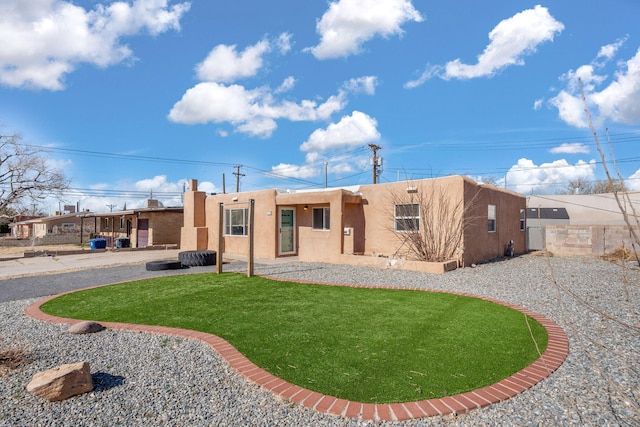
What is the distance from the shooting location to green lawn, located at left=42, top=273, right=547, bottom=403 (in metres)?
3.59

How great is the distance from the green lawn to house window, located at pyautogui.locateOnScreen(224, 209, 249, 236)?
341 inches

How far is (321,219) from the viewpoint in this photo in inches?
618

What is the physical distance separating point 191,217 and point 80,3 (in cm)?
1150

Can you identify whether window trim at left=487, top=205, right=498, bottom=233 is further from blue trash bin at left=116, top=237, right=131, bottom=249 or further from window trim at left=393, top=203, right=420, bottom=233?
blue trash bin at left=116, top=237, right=131, bottom=249

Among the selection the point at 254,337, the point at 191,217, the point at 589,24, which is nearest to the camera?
the point at 254,337

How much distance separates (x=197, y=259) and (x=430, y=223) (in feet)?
29.5

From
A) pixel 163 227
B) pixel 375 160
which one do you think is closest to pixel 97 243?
pixel 163 227

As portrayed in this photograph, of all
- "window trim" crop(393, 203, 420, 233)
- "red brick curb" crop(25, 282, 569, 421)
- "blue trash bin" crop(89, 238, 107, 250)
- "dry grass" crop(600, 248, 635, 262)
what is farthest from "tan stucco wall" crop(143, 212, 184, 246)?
"dry grass" crop(600, 248, 635, 262)

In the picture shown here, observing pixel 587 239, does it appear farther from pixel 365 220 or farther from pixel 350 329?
pixel 350 329

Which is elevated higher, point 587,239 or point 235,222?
point 235,222

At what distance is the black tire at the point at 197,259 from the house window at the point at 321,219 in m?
4.78

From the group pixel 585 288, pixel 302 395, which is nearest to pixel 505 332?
pixel 302 395

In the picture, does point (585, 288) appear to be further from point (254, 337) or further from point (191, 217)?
point (191, 217)

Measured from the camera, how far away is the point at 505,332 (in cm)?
500
